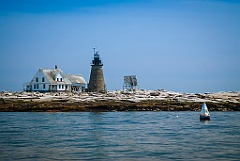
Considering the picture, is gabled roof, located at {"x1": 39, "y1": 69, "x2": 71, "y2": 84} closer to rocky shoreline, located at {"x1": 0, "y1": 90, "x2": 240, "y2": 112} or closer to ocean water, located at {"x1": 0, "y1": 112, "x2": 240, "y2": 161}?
rocky shoreline, located at {"x1": 0, "y1": 90, "x2": 240, "y2": 112}

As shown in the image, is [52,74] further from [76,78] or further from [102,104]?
[102,104]

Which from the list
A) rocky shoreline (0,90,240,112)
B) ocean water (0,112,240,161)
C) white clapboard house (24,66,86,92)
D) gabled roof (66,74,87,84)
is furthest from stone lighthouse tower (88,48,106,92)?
ocean water (0,112,240,161)

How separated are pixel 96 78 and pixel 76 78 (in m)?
13.2

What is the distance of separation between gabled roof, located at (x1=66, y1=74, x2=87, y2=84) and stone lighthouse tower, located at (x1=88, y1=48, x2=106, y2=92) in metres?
8.97

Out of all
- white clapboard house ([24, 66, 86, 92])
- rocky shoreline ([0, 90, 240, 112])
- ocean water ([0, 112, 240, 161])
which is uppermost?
white clapboard house ([24, 66, 86, 92])

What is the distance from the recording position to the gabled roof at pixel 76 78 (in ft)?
333

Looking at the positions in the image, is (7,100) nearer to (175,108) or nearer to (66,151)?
(175,108)

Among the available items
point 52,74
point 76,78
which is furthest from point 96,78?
point 76,78

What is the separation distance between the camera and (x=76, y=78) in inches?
4149

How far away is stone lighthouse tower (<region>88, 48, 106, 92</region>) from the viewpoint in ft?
306

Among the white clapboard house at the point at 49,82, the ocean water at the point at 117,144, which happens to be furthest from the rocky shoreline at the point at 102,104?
the white clapboard house at the point at 49,82

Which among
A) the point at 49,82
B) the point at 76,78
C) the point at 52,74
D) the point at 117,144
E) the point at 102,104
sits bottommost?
the point at 117,144

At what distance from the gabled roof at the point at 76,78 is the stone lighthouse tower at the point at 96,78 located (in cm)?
897

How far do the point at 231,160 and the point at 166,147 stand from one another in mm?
5121
